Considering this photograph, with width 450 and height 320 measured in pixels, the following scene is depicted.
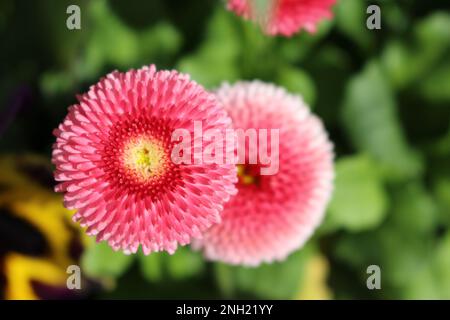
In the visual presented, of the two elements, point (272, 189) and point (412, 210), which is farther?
point (412, 210)

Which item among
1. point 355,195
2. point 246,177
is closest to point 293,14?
point 246,177

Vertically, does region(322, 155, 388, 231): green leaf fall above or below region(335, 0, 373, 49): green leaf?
below

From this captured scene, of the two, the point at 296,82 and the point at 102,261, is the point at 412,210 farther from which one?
the point at 102,261

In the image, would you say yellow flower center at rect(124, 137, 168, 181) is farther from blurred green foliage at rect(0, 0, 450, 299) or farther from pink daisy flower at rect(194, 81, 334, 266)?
blurred green foliage at rect(0, 0, 450, 299)

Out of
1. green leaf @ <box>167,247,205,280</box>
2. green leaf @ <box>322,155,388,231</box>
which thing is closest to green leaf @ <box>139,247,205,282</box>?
green leaf @ <box>167,247,205,280</box>

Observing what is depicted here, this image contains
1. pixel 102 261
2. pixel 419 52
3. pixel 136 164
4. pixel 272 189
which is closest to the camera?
pixel 136 164

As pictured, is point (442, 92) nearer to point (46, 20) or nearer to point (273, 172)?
point (273, 172)

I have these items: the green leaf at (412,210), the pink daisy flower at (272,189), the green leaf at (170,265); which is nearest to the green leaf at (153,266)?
the green leaf at (170,265)
